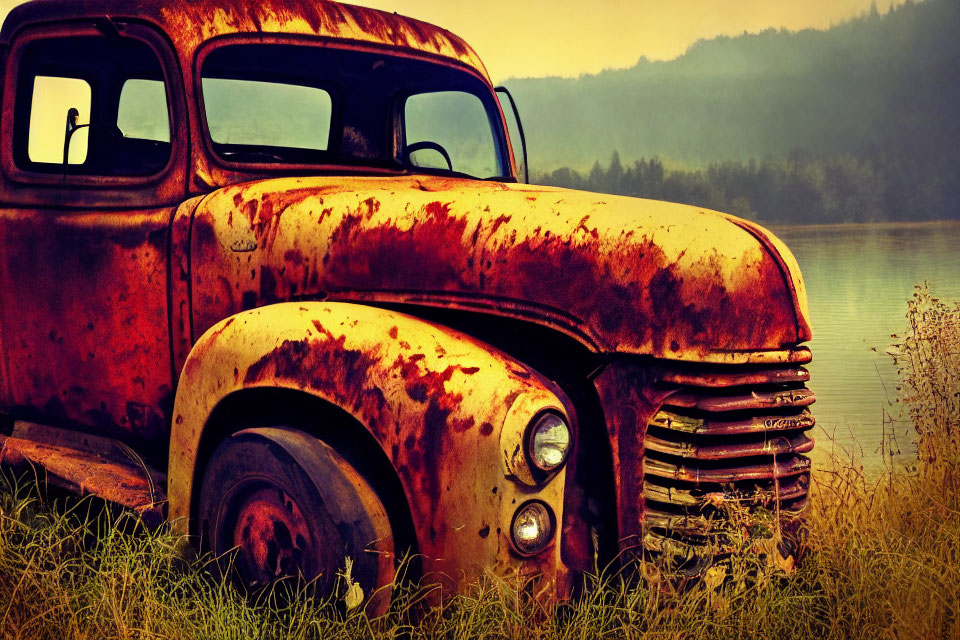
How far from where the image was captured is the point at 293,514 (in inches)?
111

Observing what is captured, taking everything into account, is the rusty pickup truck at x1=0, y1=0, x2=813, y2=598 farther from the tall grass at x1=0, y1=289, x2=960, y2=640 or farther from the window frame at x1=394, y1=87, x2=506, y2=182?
the window frame at x1=394, y1=87, x2=506, y2=182

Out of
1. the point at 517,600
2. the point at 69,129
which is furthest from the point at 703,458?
the point at 69,129

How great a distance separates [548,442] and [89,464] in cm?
210

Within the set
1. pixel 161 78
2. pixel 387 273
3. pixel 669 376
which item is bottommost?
pixel 669 376

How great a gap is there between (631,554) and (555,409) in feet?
1.54

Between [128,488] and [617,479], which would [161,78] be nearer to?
[128,488]

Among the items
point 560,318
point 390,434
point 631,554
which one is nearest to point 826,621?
point 631,554

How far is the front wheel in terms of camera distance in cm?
268

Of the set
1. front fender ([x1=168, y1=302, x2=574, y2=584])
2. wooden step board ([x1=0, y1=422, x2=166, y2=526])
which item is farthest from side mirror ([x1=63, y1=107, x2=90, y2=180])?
front fender ([x1=168, y1=302, x2=574, y2=584])

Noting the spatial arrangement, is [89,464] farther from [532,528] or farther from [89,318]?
[532,528]

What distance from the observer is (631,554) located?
2.72 metres

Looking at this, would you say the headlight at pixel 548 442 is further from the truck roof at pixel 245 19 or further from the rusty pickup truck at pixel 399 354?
the truck roof at pixel 245 19

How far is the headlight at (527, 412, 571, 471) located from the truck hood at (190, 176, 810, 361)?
275mm

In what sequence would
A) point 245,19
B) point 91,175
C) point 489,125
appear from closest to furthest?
1. point 245,19
2. point 91,175
3. point 489,125
